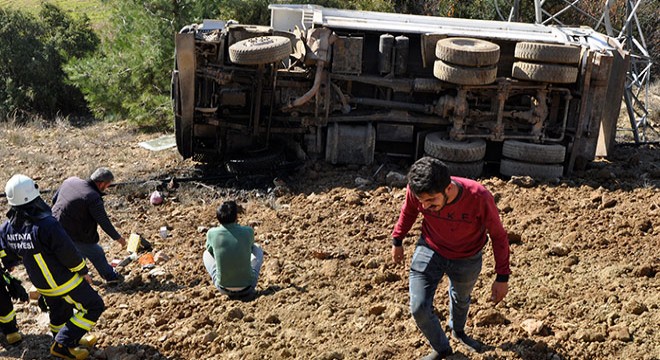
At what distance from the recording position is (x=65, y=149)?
1284 centimetres

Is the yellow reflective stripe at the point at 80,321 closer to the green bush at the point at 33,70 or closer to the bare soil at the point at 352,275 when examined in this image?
the bare soil at the point at 352,275

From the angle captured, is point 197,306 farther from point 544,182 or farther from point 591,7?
point 591,7

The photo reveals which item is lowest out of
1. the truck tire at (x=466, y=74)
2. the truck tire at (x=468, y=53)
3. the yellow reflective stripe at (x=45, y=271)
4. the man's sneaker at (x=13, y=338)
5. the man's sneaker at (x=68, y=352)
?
the man's sneaker at (x=13, y=338)

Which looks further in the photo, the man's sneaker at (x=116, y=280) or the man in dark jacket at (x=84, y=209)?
the man's sneaker at (x=116, y=280)

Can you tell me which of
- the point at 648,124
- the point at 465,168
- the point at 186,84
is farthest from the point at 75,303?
the point at 648,124

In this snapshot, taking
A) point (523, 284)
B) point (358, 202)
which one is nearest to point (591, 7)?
point (358, 202)

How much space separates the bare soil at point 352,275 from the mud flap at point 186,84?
69 centimetres

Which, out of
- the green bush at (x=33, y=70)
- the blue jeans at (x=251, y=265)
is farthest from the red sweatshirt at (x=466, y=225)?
the green bush at (x=33, y=70)

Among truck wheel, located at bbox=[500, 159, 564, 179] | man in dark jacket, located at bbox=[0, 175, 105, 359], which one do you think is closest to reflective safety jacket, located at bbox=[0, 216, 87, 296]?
man in dark jacket, located at bbox=[0, 175, 105, 359]

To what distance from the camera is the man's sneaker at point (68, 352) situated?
18.4 ft

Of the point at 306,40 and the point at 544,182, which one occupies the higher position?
the point at 306,40

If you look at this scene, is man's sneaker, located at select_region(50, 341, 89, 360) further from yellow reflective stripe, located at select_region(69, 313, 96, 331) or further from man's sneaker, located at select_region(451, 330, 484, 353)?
man's sneaker, located at select_region(451, 330, 484, 353)

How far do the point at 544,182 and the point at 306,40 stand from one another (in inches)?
144

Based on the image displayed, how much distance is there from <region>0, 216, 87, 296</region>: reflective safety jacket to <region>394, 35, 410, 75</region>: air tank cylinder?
18.9 feet
